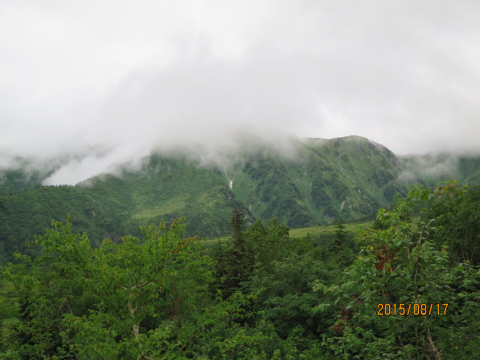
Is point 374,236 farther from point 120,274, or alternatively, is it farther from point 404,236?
point 120,274

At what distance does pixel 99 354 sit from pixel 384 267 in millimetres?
11326

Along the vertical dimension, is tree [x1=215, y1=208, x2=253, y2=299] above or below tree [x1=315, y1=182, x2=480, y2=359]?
below

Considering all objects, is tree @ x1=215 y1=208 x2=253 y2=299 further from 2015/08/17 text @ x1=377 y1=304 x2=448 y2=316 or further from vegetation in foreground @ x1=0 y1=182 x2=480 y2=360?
2015/08/17 text @ x1=377 y1=304 x2=448 y2=316

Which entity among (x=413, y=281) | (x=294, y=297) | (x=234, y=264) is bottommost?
(x=294, y=297)

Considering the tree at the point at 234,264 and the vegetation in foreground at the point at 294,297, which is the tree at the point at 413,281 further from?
the tree at the point at 234,264

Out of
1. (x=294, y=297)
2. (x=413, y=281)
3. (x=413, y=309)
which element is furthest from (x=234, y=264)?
(x=413, y=281)

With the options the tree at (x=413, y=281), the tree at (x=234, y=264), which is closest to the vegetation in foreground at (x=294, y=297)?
the tree at (x=413, y=281)

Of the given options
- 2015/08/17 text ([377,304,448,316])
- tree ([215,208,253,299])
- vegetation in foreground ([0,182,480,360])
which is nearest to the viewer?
vegetation in foreground ([0,182,480,360])

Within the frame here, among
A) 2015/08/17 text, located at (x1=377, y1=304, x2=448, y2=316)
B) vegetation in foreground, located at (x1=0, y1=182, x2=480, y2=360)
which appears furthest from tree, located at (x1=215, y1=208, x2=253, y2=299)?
2015/08/17 text, located at (x1=377, y1=304, x2=448, y2=316)

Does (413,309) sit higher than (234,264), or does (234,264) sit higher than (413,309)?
(413,309)

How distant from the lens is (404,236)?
8.13 meters

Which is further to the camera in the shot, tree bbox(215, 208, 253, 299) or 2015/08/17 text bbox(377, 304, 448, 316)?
tree bbox(215, 208, 253, 299)

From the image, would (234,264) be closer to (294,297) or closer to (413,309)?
(294,297)

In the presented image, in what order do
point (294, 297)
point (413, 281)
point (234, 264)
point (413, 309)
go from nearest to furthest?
point (413, 281), point (413, 309), point (294, 297), point (234, 264)
